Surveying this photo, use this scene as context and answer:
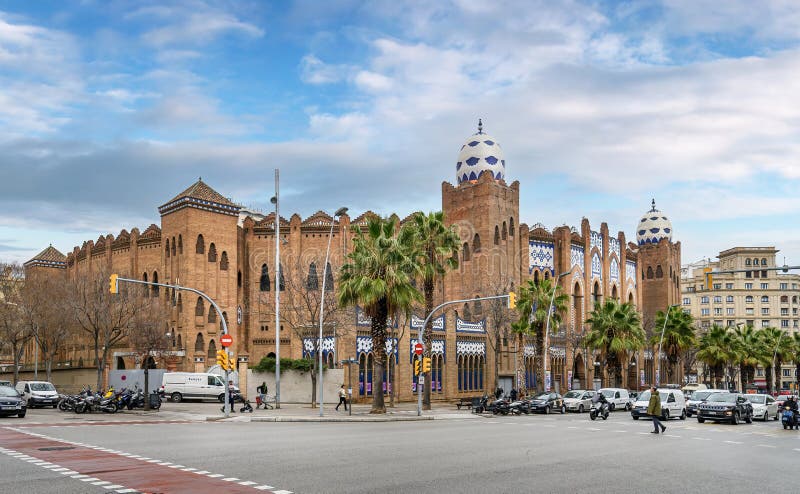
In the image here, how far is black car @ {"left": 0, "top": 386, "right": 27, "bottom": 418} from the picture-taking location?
3111cm

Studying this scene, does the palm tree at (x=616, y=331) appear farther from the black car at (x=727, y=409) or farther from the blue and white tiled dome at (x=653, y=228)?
the blue and white tiled dome at (x=653, y=228)

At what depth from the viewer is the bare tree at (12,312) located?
53938mm

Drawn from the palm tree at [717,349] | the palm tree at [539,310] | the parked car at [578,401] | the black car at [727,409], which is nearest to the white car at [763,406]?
the black car at [727,409]

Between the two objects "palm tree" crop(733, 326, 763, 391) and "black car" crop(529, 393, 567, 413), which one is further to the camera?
"palm tree" crop(733, 326, 763, 391)

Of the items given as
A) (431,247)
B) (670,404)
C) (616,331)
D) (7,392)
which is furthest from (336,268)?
(7,392)

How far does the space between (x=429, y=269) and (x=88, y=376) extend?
32.0 metres

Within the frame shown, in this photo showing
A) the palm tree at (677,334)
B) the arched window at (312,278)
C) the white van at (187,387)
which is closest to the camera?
the white van at (187,387)

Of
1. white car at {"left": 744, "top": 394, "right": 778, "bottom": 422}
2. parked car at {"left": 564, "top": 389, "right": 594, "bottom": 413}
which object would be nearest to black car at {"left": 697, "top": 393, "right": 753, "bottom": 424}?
white car at {"left": 744, "top": 394, "right": 778, "bottom": 422}

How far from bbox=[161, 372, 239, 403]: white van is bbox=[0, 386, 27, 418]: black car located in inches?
655

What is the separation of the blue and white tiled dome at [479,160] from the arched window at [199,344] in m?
26.1

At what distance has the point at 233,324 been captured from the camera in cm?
5675

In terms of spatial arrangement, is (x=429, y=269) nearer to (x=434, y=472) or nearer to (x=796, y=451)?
(x=796, y=451)

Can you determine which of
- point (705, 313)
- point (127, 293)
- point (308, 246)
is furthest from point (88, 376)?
point (705, 313)

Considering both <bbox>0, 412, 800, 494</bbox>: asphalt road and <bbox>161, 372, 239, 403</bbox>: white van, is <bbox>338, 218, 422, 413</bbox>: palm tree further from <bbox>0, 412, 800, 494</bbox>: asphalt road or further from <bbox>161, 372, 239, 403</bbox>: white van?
<bbox>161, 372, 239, 403</bbox>: white van
